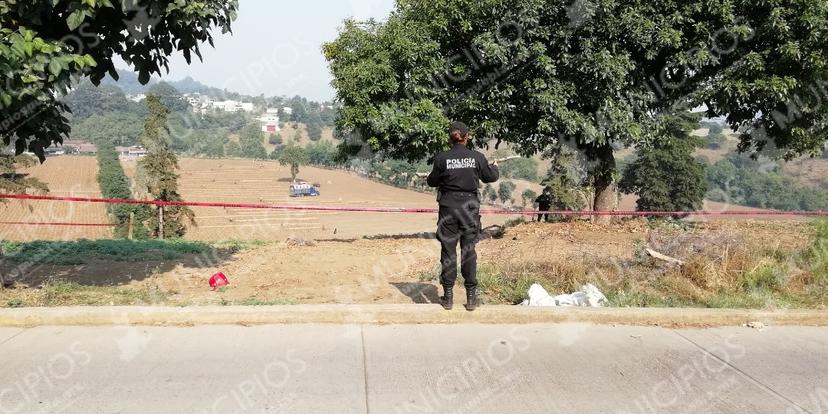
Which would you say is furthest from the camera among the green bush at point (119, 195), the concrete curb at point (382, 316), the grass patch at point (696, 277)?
the green bush at point (119, 195)

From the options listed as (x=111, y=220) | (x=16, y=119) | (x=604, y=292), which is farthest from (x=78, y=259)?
(x=111, y=220)

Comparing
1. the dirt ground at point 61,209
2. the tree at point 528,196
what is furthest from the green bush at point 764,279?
the tree at point 528,196

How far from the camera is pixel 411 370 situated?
4520 millimetres

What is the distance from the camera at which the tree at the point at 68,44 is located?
16.6ft

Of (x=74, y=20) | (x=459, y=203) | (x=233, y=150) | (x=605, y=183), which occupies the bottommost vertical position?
(x=233, y=150)

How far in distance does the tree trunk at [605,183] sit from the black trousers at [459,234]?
Result: 8425mm

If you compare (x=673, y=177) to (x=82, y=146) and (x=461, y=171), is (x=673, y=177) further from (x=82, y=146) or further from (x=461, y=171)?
(x=82, y=146)

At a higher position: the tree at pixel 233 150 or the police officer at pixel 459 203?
the police officer at pixel 459 203

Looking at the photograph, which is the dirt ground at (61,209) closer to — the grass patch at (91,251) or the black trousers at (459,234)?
the grass patch at (91,251)

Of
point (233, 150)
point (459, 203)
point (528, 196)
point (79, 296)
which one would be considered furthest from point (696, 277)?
point (233, 150)

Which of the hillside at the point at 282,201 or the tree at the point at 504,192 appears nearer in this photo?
the hillside at the point at 282,201

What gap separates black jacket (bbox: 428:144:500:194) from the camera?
18.2 ft

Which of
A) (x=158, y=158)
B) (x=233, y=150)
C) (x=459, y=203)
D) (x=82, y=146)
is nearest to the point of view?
(x=459, y=203)

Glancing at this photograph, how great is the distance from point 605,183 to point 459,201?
9.23 metres
